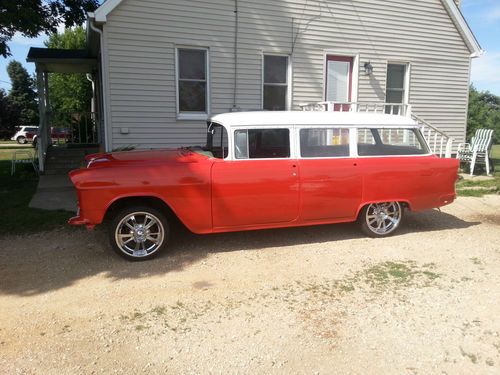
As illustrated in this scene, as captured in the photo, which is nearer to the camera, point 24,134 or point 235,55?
point 235,55

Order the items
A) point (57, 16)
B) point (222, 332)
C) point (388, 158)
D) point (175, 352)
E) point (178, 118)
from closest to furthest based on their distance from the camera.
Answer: point (175, 352), point (222, 332), point (388, 158), point (178, 118), point (57, 16)

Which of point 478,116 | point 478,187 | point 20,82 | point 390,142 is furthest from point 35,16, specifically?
point 20,82

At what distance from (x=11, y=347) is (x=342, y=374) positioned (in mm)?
2444

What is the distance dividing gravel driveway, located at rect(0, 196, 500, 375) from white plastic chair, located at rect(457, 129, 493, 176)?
655 cm

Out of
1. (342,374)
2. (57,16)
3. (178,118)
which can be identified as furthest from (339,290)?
(57,16)

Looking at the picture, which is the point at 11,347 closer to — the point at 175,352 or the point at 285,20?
the point at 175,352

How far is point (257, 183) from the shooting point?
525 cm

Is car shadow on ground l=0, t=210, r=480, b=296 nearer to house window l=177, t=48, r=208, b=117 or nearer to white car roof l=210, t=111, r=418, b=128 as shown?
white car roof l=210, t=111, r=418, b=128

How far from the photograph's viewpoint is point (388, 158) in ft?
19.4

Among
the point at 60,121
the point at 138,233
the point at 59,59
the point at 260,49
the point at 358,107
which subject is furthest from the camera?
the point at 60,121

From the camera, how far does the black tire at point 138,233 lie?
4988mm

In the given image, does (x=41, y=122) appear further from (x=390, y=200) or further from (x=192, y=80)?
(x=390, y=200)

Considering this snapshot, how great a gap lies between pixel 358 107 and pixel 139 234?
8.10 metres

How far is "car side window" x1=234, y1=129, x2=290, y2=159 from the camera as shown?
17.5 ft
